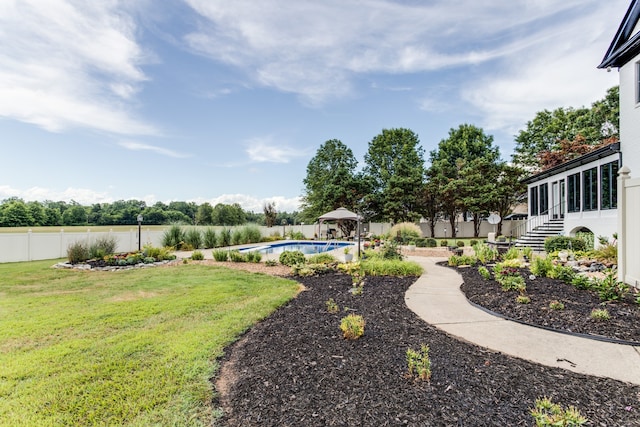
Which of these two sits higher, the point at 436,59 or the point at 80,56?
the point at 436,59

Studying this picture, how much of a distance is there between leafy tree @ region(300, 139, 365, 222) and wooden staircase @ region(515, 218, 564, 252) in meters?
13.4

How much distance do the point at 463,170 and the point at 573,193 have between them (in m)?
11.9

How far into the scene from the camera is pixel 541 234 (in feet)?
44.1

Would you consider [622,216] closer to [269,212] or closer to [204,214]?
[269,212]

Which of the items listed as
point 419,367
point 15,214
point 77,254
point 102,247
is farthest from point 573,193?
point 15,214

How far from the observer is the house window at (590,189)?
10750 mm

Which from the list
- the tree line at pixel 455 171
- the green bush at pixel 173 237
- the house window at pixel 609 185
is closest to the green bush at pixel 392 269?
the house window at pixel 609 185

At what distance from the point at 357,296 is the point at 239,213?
48290 millimetres

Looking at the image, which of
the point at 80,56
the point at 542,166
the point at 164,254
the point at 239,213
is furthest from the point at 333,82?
the point at 239,213

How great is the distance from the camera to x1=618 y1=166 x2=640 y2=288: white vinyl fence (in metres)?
4.61

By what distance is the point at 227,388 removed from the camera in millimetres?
2465

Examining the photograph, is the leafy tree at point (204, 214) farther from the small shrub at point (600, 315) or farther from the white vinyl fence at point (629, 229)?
the small shrub at point (600, 315)

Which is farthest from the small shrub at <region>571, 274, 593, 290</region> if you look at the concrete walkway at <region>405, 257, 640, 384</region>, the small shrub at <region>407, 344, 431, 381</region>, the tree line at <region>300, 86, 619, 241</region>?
the tree line at <region>300, 86, 619, 241</region>

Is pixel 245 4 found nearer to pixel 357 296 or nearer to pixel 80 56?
pixel 80 56
